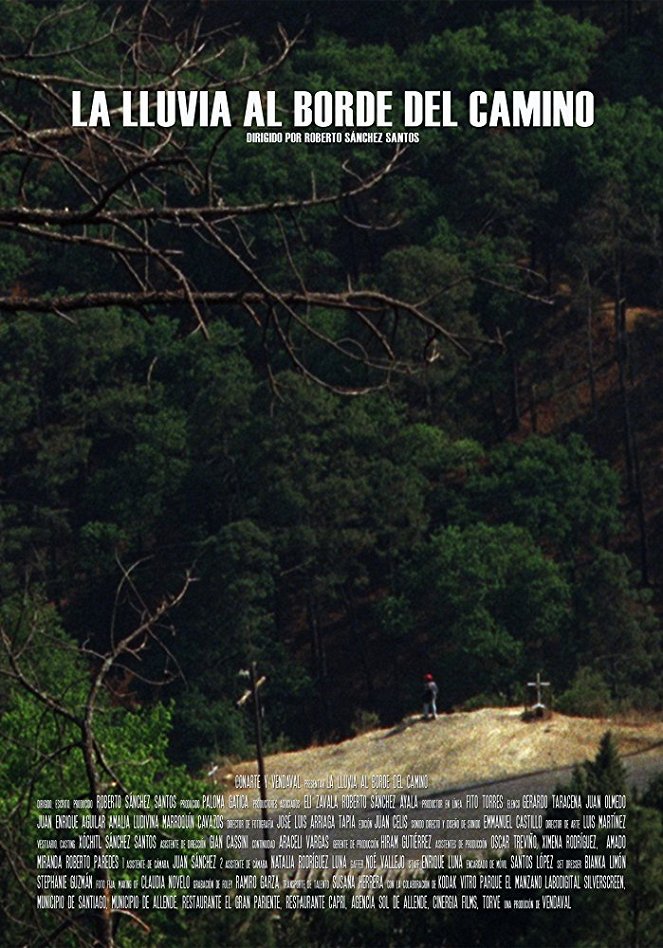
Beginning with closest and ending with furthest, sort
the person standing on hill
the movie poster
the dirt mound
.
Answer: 1. the dirt mound
2. the person standing on hill
3. the movie poster

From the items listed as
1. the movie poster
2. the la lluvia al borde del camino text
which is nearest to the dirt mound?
the movie poster

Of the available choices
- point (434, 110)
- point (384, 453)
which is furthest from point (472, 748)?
point (434, 110)

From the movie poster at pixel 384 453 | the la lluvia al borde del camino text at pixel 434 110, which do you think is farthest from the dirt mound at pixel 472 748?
the la lluvia al borde del camino text at pixel 434 110

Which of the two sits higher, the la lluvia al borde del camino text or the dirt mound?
the la lluvia al borde del camino text

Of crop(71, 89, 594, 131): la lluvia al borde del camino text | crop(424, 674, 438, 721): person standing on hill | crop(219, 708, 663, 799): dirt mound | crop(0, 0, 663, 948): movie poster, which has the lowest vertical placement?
crop(219, 708, 663, 799): dirt mound

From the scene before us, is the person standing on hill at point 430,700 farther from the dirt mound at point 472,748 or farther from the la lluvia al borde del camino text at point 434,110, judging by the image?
the la lluvia al borde del camino text at point 434,110

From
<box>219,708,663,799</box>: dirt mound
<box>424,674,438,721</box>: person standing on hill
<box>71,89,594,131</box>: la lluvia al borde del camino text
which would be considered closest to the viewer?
<box>219,708,663,799</box>: dirt mound

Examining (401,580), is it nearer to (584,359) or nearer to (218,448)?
(218,448)

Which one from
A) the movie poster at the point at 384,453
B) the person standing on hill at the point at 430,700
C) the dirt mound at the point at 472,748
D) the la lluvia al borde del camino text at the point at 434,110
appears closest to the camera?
the dirt mound at the point at 472,748

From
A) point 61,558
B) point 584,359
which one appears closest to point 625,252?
point 584,359

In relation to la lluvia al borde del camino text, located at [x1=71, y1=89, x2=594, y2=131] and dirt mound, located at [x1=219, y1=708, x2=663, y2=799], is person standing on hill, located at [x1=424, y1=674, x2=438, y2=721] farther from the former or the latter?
la lluvia al borde del camino text, located at [x1=71, y1=89, x2=594, y2=131]

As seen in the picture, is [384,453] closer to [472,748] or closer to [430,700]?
[430,700]

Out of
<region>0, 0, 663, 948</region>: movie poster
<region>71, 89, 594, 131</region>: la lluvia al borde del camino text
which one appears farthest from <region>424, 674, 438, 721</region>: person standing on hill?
<region>71, 89, 594, 131</region>: la lluvia al borde del camino text

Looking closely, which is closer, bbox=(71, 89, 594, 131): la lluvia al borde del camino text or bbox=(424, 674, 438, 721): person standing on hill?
bbox=(424, 674, 438, 721): person standing on hill
